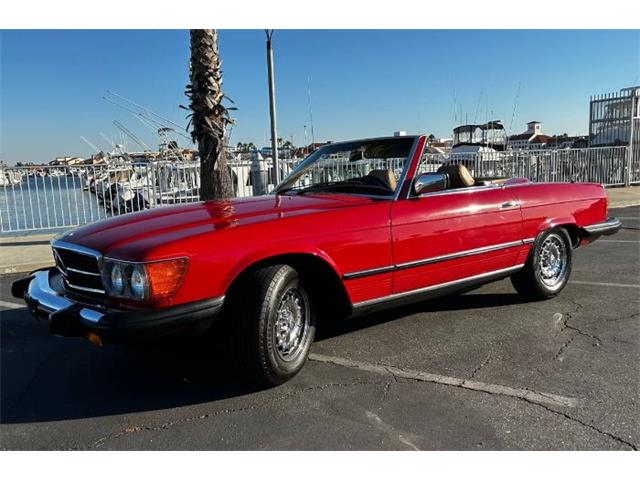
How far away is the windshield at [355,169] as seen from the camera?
4.23 meters

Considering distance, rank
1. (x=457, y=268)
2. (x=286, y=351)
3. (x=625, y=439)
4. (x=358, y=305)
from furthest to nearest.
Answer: (x=457, y=268) → (x=358, y=305) → (x=286, y=351) → (x=625, y=439)

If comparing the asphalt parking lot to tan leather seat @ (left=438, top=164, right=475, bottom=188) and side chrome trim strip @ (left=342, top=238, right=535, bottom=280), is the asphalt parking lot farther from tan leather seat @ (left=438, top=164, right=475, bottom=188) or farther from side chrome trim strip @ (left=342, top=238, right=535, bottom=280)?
tan leather seat @ (left=438, top=164, right=475, bottom=188)

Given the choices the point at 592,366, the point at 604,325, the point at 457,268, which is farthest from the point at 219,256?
the point at 604,325

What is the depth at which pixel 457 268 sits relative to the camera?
4242 millimetres

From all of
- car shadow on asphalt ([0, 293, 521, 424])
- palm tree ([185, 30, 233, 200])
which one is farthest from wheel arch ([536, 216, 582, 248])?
palm tree ([185, 30, 233, 200])

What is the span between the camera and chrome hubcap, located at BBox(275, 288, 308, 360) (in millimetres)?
3385

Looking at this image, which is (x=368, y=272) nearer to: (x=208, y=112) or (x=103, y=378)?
(x=103, y=378)

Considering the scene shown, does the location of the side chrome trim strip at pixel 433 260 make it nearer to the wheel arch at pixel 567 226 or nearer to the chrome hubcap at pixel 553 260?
the wheel arch at pixel 567 226

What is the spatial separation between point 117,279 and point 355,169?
2.44m

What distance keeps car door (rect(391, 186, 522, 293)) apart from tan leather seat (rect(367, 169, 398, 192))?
221 millimetres

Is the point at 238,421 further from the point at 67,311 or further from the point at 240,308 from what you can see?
the point at 67,311

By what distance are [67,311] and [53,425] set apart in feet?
2.11

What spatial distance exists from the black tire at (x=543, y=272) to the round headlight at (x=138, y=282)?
353cm

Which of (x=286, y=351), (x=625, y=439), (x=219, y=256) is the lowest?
(x=625, y=439)
